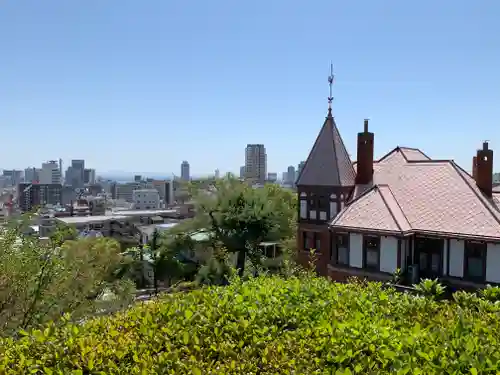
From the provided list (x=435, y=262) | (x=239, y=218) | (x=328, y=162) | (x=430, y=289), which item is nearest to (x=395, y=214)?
(x=435, y=262)

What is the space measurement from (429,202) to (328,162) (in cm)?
417

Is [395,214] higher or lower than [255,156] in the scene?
lower

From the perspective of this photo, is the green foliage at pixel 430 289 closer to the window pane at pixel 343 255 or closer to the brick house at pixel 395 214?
the brick house at pixel 395 214

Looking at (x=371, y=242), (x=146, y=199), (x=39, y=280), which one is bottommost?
(x=146, y=199)

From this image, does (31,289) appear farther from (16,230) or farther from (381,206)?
(381,206)

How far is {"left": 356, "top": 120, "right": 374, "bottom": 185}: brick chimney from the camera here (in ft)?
57.4

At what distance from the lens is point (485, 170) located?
49.0 ft

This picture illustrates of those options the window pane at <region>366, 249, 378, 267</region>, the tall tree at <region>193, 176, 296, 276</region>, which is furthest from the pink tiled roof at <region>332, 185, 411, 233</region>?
the tall tree at <region>193, 176, 296, 276</region>

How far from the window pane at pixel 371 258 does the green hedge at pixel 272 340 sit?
1054cm

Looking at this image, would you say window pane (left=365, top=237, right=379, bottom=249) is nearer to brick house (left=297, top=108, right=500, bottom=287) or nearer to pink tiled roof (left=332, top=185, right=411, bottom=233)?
brick house (left=297, top=108, right=500, bottom=287)

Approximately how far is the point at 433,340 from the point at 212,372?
1.60 m

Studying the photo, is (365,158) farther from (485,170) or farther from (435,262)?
(435,262)

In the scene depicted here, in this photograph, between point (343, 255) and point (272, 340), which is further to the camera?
point (343, 255)

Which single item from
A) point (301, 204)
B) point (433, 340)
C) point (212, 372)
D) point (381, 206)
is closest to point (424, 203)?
point (381, 206)
